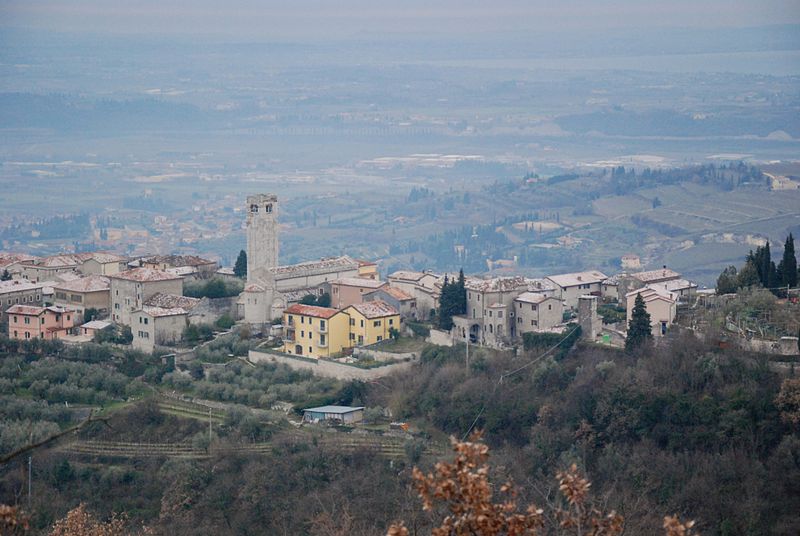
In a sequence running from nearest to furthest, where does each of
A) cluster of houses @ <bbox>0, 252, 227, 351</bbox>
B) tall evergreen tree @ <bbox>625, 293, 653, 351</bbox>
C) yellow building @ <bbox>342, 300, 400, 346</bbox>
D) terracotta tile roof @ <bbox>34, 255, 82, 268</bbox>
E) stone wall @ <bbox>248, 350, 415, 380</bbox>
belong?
1. tall evergreen tree @ <bbox>625, 293, 653, 351</bbox>
2. stone wall @ <bbox>248, 350, 415, 380</bbox>
3. yellow building @ <bbox>342, 300, 400, 346</bbox>
4. cluster of houses @ <bbox>0, 252, 227, 351</bbox>
5. terracotta tile roof @ <bbox>34, 255, 82, 268</bbox>

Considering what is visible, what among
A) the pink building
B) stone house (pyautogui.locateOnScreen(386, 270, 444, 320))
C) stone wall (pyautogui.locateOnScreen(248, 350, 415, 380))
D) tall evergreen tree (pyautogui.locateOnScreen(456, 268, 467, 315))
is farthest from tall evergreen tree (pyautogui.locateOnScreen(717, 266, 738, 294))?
the pink building

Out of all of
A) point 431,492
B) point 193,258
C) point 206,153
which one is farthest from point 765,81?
point 431,492

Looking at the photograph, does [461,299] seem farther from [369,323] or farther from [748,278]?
[748,278]

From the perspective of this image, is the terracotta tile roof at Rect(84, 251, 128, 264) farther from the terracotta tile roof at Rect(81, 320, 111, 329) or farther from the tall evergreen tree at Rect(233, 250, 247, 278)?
the terracotta tile roof at Rect(81, 320, 111, 329)

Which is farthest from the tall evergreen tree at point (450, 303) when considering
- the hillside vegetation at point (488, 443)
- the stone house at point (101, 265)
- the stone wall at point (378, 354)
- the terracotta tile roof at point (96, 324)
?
the stone house at point (101, 265)

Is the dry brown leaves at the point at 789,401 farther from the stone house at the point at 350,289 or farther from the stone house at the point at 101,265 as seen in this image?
the stone house at the point at 101,265

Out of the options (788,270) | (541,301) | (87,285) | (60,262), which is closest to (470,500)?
(541,301)

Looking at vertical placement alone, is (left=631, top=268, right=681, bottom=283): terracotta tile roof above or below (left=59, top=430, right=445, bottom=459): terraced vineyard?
above
